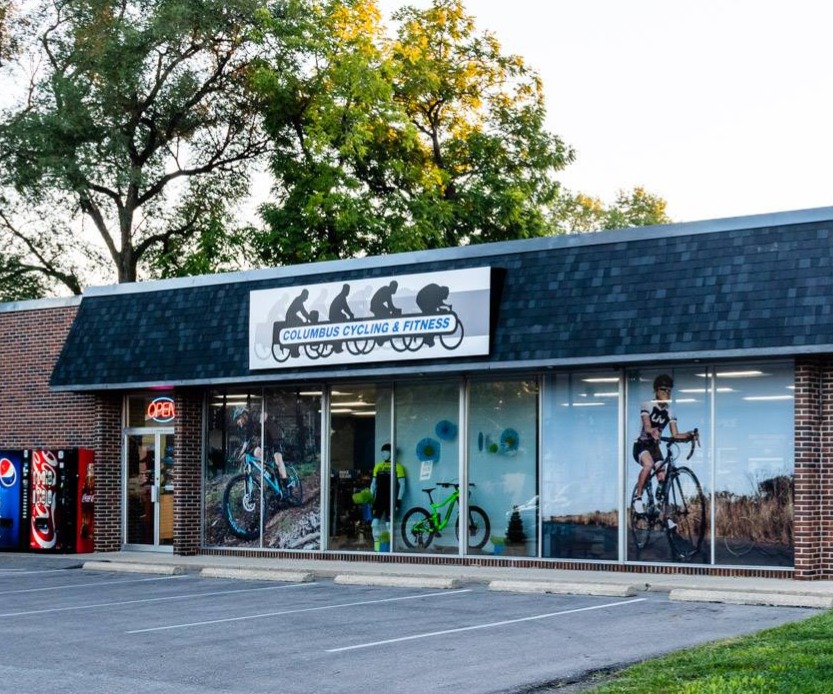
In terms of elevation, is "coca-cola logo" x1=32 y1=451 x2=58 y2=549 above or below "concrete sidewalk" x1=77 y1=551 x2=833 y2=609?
above

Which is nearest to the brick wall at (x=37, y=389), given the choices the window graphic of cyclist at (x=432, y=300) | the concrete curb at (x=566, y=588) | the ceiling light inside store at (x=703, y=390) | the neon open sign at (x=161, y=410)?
the neon open sign at (x=161, y=410)

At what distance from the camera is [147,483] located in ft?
86.6

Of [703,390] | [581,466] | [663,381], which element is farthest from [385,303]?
[703,390]

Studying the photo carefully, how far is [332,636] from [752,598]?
546 centimetres

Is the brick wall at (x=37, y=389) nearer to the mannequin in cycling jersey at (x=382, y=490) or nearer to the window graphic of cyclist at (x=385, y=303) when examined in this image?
the mannequin in cycling jersey at (x=382, y=490)

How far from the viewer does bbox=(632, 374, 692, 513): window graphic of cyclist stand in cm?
1973

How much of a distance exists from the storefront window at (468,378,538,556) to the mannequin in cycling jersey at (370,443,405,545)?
1.58m

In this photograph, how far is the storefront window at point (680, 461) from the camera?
1925 cm

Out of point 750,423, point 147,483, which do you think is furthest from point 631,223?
point 750,423

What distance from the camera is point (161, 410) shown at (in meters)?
26.1

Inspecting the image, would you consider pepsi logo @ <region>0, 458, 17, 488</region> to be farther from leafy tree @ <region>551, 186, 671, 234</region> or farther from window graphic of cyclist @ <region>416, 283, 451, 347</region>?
leafy tree @ <region>551, 186, 671, 234</region>

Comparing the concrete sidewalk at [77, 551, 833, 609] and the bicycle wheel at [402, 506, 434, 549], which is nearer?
the concrete sidewalk at [77, 551, 833, 609]

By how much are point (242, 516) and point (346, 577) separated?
562 cm

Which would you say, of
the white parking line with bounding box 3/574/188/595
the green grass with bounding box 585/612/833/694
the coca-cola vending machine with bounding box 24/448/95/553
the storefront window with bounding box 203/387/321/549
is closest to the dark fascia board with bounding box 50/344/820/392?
the storefront window with bounding box 203/387/321/549
